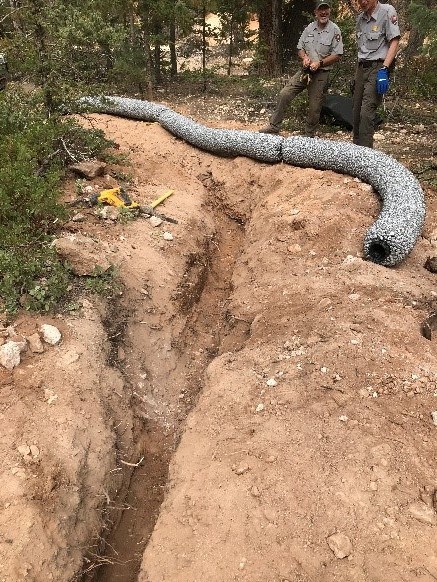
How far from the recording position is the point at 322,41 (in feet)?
21.7

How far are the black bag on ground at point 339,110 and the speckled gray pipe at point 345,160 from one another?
1782 millimetres

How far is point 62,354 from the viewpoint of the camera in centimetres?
372

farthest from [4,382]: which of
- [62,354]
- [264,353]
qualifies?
[264,353]

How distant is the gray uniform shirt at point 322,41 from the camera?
658 centimetres

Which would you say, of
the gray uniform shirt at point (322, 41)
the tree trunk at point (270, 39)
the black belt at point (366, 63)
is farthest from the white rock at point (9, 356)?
the tree trunk at point (270, 39)

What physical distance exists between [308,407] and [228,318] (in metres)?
1.71

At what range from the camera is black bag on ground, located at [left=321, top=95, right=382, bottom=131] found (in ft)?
25.7

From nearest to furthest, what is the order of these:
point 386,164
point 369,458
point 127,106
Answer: point 369,458
point 386,164
point 127,106

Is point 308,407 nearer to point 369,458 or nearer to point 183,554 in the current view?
point 369,458

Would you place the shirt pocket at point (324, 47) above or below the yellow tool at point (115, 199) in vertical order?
above

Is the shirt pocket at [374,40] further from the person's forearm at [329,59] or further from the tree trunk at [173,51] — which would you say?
the tree trunk at [173,51]

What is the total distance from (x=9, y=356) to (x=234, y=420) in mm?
1732

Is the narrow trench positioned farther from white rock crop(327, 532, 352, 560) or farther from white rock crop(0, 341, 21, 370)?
white rock crop(327, 532, 352, 560)

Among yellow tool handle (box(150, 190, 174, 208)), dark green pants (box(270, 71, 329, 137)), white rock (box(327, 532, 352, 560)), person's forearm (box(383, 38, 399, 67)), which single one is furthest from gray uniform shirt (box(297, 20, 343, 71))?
white rock (box(327, 532, 352, 560))
